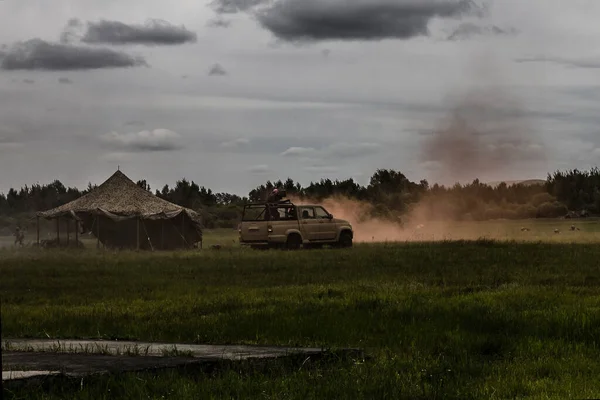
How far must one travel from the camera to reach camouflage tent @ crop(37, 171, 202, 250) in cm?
4225

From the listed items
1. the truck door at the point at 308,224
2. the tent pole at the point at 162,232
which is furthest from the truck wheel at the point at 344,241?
the tent pole at the point at 162,232

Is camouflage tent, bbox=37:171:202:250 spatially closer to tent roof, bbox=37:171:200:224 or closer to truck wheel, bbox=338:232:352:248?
tent roof, bbox=37:171:200:224

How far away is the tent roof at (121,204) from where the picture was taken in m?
41.7

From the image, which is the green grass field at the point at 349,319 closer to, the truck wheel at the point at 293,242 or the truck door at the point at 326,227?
the truck wheel at the point at 293,242

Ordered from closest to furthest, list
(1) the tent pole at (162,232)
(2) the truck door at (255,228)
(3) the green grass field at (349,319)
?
(3) the green grass field at (349,319), (2) the truck door at (255,228), (1) the tent pole at (162,232)

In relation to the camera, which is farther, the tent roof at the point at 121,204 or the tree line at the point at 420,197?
the tree line at the point at 420,197

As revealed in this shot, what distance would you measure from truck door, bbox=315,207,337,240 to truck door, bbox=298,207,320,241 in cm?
19

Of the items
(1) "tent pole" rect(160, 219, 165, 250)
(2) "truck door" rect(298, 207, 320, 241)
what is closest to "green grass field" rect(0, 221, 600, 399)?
(2) "truck door" rect(298, 207, 320, 241)

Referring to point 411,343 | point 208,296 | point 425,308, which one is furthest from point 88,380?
point 208,296

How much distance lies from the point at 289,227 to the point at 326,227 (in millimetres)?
1955

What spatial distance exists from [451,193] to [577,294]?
64553 millimetres

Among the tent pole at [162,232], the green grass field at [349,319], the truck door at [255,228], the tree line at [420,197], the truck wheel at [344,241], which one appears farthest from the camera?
the tree line at [420,197]

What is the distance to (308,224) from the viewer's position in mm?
37156

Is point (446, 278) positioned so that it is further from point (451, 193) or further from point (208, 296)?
point (451, 193)
